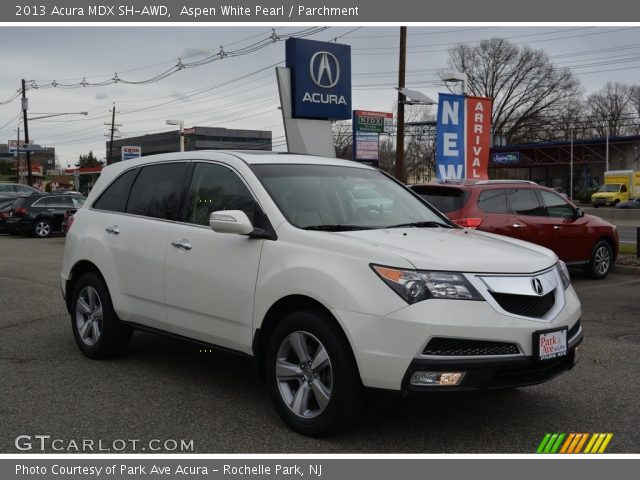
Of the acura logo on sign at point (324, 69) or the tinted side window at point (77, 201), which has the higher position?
the acura logo on sign at point (324, 69)

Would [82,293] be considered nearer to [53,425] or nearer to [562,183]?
[53,425]

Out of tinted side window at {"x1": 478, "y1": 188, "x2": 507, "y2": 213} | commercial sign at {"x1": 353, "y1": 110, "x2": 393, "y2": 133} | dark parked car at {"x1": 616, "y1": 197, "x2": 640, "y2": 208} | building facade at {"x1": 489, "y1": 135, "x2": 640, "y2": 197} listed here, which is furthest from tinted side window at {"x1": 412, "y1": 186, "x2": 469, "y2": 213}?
building facade at {"x1": 489, "y1": 135, "x2": 640, "y2": 197}

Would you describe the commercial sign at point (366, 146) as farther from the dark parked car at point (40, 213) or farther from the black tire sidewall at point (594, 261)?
the black tire sidewall at point (594, 261)

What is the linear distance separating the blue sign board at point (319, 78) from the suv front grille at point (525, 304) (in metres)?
10.1

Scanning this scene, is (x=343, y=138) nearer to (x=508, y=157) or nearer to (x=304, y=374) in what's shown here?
(x=508, y=157)

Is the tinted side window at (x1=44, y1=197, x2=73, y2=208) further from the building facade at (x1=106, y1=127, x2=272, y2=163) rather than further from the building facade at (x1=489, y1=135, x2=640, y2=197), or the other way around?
the building facade at (x1=106, y1=127, x2=272, y2=163)

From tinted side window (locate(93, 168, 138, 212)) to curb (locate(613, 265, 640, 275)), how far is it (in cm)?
989

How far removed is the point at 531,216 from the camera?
11.1 metres

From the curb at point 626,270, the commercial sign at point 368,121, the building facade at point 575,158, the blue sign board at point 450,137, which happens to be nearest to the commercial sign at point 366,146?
the commercial sign at point 368,121

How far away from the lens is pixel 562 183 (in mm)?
71938

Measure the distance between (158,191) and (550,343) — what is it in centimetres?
333

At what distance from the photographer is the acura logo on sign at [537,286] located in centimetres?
420

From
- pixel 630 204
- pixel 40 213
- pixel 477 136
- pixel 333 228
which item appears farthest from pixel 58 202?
pixel 630 204

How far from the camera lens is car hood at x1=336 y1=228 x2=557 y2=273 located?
403 cm
